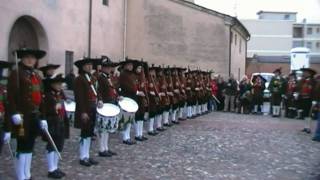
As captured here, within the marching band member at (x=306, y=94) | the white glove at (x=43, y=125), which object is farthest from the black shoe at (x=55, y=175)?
the marching band member at (x=306, y=94)

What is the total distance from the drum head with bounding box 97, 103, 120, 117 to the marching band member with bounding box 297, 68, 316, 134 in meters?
8.52

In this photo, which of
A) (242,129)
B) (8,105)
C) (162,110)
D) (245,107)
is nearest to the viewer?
(8,105)

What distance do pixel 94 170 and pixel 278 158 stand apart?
4.25 m

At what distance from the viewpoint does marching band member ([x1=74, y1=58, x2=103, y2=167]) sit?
10.7 metres

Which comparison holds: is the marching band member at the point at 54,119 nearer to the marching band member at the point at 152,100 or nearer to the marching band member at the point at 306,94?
the marching band member at the point at 152,100

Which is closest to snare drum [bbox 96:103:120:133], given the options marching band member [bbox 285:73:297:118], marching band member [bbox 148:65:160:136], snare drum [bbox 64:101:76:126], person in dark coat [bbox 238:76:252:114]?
snare drum [bbox 64:101:76:126]

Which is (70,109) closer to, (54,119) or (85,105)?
(85,105)

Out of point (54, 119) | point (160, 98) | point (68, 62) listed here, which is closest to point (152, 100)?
point (160, 98)

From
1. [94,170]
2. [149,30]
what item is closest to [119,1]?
[149,30]

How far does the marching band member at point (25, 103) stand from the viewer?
8688 mm

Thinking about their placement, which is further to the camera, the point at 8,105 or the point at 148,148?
the point at 148,148

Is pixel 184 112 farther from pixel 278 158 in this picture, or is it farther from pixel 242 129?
pixel 278 158

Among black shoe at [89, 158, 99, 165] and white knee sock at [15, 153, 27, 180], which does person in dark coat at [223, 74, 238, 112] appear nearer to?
black shoe at [89, 158, 99, 165]

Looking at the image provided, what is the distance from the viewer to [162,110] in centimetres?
1683
